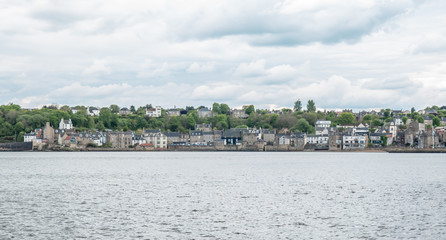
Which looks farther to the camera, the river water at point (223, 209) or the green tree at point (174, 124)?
the green tree at point (174, 124)

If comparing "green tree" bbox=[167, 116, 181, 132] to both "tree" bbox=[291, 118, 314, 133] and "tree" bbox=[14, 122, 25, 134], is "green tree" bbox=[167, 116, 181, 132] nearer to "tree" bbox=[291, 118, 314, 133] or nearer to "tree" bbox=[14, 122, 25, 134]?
"tree" bbox=[291, 118, 314, 133]

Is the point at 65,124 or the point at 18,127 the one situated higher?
the point at 65,124

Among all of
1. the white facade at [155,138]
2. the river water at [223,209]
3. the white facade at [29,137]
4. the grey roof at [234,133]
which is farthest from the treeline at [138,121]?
the river water at [223,209]

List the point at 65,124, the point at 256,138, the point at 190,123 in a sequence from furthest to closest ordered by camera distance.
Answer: the point at 190,123
the point at 65,124
the point at 256,138

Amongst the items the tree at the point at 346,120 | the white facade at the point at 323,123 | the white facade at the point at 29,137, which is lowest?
the white facade at the point at 29,137

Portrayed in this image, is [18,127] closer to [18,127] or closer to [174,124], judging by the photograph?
[18,127]

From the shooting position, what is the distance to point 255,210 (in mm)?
28453

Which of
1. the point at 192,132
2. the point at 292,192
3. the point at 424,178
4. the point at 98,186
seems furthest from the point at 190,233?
the point at 192,132

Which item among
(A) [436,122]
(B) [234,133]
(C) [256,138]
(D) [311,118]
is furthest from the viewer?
(D) [311,118]

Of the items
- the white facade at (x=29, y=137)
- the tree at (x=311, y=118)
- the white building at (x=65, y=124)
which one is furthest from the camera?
the tree at (x=311, y=118)

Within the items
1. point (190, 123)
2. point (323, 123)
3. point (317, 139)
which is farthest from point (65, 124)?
point (323, 123)

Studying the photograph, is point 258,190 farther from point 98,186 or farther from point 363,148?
point 363,148

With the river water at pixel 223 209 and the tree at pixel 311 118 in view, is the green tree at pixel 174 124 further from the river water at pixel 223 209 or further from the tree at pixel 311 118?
the river water at pixel 223 209

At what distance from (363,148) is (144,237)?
109977 millimetres
